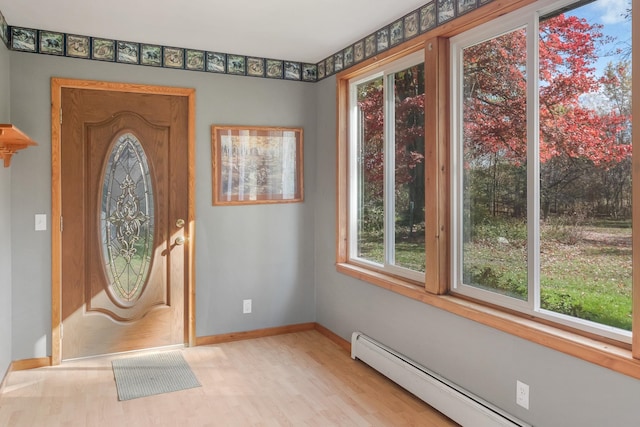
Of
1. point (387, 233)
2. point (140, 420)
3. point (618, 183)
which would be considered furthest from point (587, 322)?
point (140, 420)

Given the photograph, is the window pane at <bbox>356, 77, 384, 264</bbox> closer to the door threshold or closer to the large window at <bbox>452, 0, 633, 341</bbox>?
the large window at <bbox>452, 0, 633, 341</bbox>

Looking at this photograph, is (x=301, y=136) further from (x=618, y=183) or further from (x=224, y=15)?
(x=618, y=183)

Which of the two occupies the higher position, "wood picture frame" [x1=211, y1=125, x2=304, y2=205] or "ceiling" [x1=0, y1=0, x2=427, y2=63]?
"ceiling" [x1=0, y1=0, x2=427, y2=63]

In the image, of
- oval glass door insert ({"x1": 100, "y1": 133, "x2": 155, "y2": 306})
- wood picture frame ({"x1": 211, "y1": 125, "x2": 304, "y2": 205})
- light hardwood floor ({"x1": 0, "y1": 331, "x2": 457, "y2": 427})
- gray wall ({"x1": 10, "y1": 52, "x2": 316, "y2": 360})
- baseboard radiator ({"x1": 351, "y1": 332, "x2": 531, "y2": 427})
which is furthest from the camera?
wood picture frame ({"x1": 211, "y1": 125, "x2": 304, "y2": 205})

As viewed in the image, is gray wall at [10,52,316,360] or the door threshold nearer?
gray wall at [10,52,316,360]

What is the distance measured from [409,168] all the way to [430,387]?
140 centimetres

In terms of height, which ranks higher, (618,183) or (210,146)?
(210,146)

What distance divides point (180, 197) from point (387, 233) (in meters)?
1.70

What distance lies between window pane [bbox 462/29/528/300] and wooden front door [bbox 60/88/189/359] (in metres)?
2.28

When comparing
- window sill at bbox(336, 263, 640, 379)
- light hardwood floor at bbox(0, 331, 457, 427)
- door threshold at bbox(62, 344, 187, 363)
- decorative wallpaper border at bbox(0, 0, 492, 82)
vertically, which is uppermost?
decorative wallpaper border at bbox(0, 0, 492, 82)

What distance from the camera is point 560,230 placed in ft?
7.17

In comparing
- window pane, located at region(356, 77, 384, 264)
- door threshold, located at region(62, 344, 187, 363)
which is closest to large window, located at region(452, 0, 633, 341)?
window pane, located at region(356, 77, 384, 264)

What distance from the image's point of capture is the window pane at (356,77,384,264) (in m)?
3.56

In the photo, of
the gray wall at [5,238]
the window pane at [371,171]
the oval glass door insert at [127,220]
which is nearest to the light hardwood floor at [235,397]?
the gray wall at [5,238]
